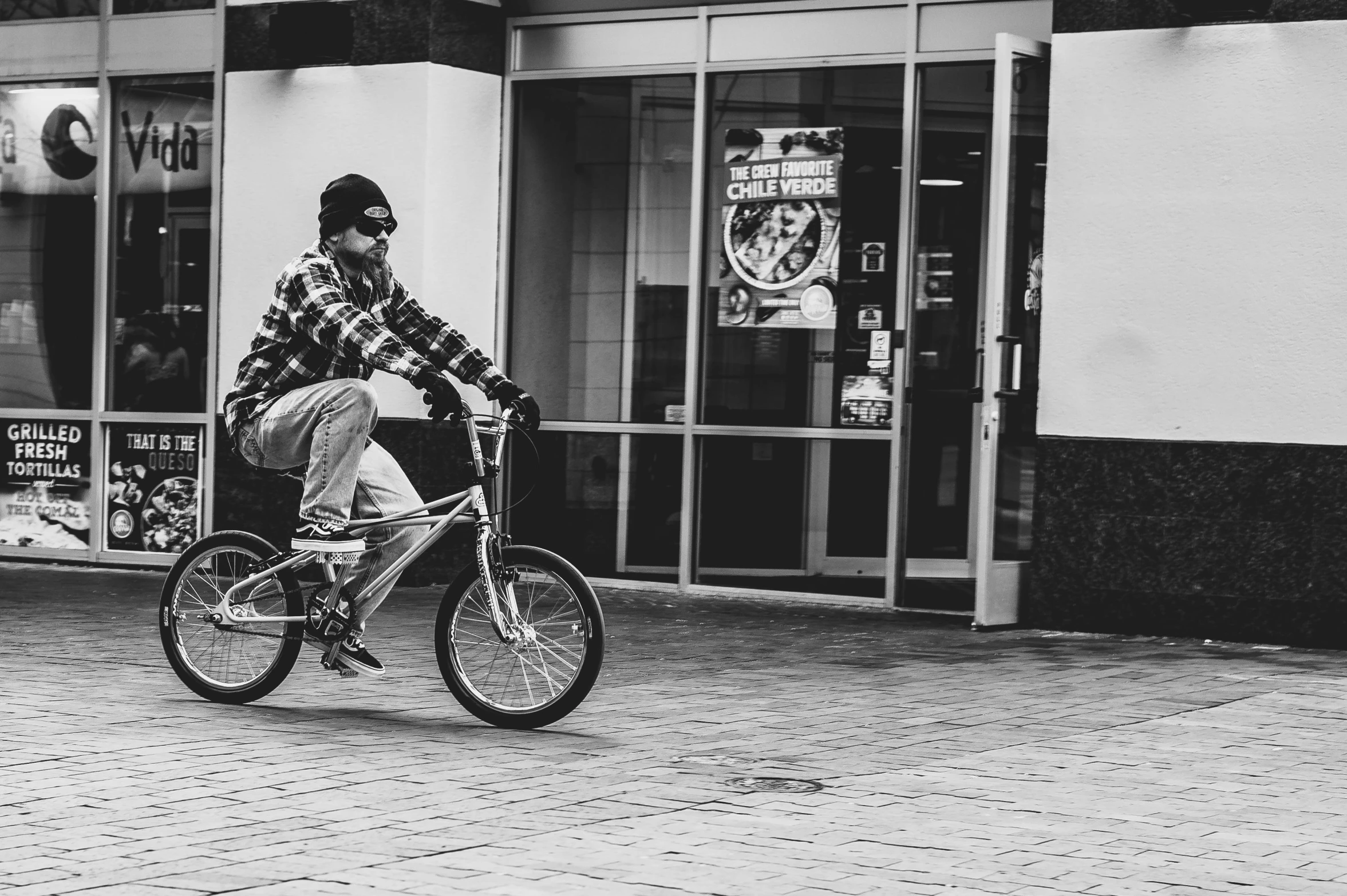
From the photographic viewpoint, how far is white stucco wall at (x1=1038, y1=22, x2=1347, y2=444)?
29.6 feet

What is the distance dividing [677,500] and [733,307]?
1.18 metres

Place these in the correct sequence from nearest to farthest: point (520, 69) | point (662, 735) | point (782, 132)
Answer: point (662, 735), point (782, 132), point (520, 69)

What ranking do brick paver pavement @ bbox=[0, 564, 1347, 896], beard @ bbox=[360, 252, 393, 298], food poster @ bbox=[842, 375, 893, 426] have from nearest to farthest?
brick paver pavement @ bbox=[0, 564, 1347, 896]
beard @ bbox=[360, 252, 393, 298]
food poster @ bbox=[842, 375, 893, 426]

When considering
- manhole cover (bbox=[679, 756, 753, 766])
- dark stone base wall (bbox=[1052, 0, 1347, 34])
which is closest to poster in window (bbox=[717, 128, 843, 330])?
dark stone base wall (bbox=[1052, 0, 1347, 34])

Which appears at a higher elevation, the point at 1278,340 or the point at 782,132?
the point at 782,132

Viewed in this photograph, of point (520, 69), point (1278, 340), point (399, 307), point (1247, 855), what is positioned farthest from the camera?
point (520, 69)

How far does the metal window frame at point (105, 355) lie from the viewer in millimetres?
11820

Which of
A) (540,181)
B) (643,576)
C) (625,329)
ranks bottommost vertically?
(643,576)

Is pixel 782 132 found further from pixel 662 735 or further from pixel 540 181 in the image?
pixel 662 735

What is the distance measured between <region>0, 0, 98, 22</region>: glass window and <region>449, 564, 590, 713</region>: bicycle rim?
7.40 meters

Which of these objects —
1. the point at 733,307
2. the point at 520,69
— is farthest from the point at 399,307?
the point at 520,69

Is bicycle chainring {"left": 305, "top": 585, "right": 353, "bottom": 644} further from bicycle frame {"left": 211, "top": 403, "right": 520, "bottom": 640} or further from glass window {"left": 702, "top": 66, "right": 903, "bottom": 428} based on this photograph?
glass window {"left": 702, "top": 66, "right": 903, "bottom": 428}

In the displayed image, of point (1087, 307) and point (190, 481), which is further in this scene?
point (190, 481)

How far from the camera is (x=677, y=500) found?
11.2m
